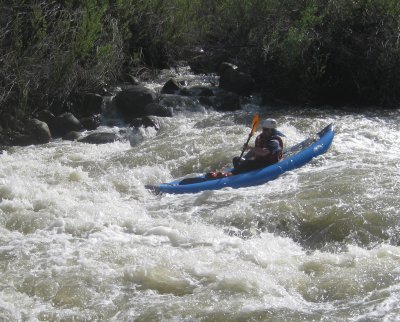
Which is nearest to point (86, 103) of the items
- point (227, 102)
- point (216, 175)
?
point (227, 102)

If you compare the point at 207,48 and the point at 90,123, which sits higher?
the point at 207,48

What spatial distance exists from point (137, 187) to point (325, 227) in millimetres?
2337

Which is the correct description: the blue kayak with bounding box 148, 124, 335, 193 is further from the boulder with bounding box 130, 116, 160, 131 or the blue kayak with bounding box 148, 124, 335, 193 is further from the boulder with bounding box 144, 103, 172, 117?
the boulder with bounding box 144, 103, 172, 117

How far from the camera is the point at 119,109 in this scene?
10414mm

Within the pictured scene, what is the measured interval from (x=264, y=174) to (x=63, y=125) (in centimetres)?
361

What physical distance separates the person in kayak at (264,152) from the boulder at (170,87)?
388cm

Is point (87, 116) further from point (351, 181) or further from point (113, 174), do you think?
point (351, 181)

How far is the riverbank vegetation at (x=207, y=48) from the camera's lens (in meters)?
9.63

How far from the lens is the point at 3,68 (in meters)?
9.18

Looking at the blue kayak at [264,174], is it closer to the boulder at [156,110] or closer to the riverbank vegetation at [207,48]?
the boulder at [156,110]

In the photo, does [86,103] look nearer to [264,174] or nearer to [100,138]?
[100,138]

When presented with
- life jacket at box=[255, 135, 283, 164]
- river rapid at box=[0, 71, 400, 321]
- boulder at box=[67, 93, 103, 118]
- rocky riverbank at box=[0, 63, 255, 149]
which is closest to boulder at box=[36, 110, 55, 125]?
rocky riverbank at box=[0, 63, 255, 149]

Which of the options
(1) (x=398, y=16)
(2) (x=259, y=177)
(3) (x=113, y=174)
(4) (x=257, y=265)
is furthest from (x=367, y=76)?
(4) (x=257, y=265)

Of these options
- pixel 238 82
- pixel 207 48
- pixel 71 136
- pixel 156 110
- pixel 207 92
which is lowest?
pixel 71 136
